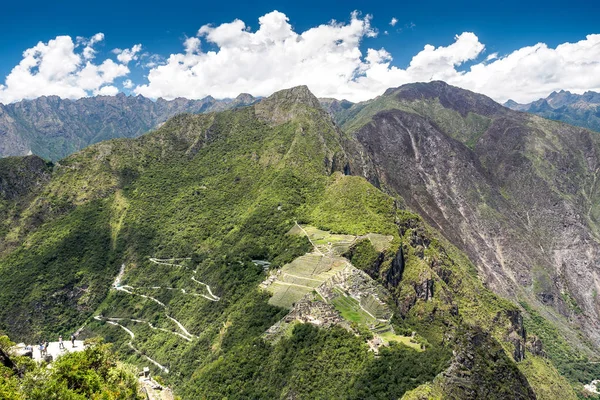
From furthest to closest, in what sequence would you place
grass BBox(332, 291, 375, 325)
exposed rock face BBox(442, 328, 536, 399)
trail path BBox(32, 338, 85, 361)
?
grass BBox(332, 291, 375, 325) → trail path BBox(32, 338, 85, 361) → exposed rock face BBox(442, 328, 536, 399)

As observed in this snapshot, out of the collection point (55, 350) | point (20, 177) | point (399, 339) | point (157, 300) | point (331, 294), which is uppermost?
point (20, 177)

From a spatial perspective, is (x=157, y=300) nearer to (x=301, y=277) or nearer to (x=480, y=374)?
(x=301, y=277)

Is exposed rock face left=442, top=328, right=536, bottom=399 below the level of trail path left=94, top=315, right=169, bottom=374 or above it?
above

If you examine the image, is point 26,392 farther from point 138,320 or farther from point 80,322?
point 80,322

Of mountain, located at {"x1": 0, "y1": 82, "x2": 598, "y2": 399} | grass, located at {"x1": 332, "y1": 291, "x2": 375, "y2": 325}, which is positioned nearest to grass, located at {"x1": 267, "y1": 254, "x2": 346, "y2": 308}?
mountain, located at {"x1": 0, "y1": 82, "x2": 598, "y2": 399}

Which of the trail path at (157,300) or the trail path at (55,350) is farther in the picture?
the trail path at (157,300)

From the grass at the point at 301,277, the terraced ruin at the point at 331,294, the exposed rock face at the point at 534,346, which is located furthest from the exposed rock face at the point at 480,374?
the exposed rock face at the point at 534,346

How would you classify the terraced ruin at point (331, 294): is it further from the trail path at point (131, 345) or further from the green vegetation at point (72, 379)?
the green vegetation at point (72, 379)

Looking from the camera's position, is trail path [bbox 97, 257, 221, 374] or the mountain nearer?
the mountain

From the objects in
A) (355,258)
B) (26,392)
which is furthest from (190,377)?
(26,392)

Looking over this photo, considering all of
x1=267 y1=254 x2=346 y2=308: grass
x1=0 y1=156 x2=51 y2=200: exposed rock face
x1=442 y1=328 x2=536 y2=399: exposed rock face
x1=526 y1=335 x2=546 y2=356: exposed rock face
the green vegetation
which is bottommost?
x1=526 y1=335 x2=546 y2=356: exposed rock face

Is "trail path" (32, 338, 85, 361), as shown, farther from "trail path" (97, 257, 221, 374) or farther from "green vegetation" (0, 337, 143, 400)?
"trail path" (97, 257, 221, 374)

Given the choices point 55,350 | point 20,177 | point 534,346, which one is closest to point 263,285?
point 55,350
